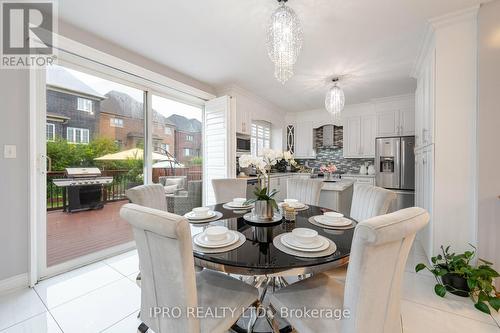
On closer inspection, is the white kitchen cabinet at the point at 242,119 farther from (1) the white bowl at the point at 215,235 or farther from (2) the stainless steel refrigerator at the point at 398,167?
(1) the white bowl at the point at 215,235

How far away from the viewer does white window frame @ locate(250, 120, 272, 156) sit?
16.1 ft

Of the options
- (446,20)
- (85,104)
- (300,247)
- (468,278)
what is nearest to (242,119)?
(85,104)

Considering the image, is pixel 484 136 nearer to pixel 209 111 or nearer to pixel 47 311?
pixel 209 111

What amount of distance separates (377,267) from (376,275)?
0.04m

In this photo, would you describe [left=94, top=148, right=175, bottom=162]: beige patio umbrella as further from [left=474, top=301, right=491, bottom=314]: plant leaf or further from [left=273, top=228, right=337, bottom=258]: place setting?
A: [left=474, top=301, right=491, bottom=314]: plant leaf

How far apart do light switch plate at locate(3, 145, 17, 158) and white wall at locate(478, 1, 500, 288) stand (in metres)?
4.11

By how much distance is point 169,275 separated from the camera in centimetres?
89

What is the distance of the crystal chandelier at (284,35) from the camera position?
1658 millimetres

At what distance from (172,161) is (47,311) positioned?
2094 millimetres

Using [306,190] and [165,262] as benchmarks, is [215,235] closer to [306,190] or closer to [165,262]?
[165,262]

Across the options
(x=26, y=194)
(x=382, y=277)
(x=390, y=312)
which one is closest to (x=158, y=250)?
(x=382, y=277)

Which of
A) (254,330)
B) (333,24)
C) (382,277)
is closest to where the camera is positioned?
(382,277)

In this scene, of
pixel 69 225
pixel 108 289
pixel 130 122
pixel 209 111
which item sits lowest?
pixel 108 289

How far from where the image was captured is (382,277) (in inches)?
32.2
